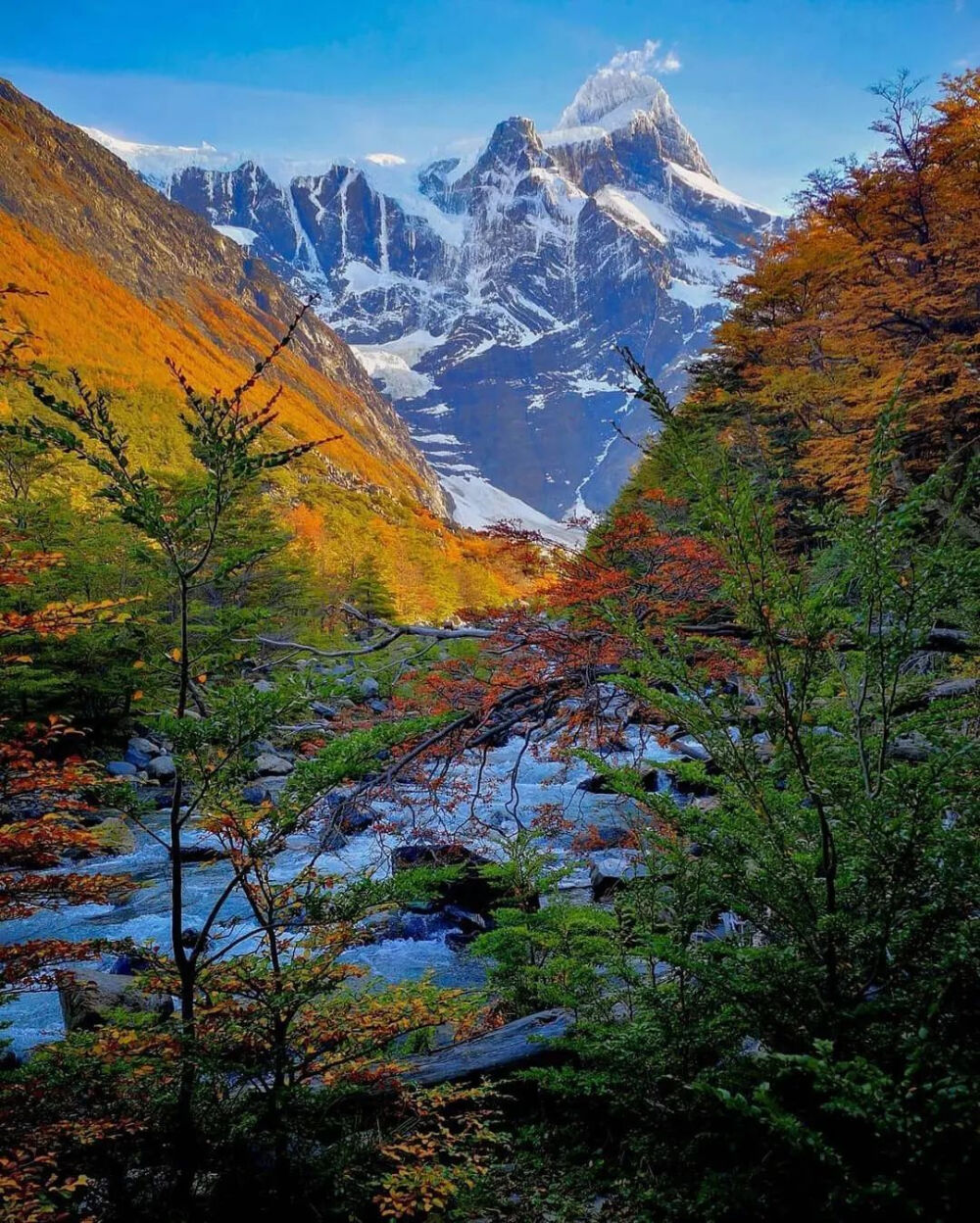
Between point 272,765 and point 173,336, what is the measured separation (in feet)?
271

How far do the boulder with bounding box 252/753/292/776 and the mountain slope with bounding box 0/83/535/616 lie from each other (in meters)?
8.91

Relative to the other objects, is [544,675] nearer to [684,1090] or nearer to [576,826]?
[684,1090]

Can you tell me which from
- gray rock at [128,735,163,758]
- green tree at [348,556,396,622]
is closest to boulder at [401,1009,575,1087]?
gray rock at [128,735,163,758]

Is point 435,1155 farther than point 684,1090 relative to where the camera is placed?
Yes

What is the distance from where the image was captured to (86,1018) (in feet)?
16.8

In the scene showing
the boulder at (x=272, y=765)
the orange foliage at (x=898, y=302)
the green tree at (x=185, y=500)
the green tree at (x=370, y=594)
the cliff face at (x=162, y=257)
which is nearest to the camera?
the green tree at (x=185, y=500)

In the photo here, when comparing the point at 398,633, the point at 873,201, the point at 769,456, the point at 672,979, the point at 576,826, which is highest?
the point at 873,201

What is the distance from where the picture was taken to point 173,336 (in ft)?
265

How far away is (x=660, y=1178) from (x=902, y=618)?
2.31 metres

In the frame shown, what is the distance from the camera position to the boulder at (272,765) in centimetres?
1529

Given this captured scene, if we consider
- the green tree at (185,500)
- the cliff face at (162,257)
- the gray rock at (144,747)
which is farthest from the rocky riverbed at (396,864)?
the cliff face at (162,257)

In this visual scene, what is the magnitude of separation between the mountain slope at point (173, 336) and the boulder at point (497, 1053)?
258 inches

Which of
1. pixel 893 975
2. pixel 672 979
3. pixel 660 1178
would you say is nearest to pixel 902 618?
pixel 893 975

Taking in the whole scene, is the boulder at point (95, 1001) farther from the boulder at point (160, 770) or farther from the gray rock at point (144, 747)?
the gray rock at point (144, 747)
